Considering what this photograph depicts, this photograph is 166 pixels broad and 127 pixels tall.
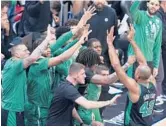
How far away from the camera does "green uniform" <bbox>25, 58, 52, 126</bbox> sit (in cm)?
658

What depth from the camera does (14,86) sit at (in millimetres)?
6250

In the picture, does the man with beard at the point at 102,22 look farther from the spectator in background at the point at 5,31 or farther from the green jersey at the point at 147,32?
the spectator in background at the point at 5,31

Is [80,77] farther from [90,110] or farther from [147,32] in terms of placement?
[147,32]

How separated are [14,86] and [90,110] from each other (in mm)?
980

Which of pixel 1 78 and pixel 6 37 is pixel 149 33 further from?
pixel 1 78

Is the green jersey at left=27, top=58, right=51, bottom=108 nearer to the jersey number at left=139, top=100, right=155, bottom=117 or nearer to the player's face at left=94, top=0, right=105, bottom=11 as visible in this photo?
the jersey number at left=139, top=100, right=155, bottom=117

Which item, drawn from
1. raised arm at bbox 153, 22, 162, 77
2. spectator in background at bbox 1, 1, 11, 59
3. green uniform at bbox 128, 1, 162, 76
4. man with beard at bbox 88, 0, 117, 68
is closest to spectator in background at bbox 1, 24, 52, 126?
spectator in background at bbox 1, 1, 11, 59

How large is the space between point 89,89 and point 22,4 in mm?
4937

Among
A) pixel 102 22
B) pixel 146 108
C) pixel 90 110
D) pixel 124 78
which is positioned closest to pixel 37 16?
pixel 102 22

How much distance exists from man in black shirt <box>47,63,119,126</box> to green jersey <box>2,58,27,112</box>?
60 cm

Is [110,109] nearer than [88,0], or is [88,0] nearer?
[110,109]

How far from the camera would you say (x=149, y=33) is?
8.30 metres

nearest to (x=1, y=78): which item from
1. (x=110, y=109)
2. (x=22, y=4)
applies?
(x=110, y=109)

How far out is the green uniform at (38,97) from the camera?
6.58 m
